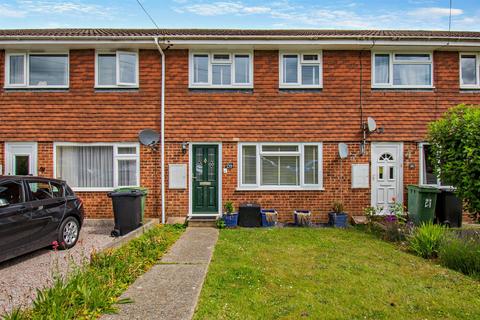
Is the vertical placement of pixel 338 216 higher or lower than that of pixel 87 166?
lower

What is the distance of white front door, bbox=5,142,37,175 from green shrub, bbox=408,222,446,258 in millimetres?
10024

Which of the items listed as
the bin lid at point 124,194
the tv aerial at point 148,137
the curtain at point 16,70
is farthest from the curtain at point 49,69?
the bin lid at point 124,194

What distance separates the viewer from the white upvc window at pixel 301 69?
1045cm

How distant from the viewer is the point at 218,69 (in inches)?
411

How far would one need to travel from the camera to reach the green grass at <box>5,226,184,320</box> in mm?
3736

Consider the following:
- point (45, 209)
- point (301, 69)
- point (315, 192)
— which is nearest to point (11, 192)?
point (45, 209)

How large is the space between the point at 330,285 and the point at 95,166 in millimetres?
7837

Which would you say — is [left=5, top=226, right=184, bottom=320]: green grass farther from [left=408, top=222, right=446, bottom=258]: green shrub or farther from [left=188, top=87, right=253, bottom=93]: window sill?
[left=188, top=87, right=253, bottom=93]: window sill

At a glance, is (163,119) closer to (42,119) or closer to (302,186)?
(42,119)

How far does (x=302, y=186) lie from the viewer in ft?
34.1

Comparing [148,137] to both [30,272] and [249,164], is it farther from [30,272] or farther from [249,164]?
[30,272]

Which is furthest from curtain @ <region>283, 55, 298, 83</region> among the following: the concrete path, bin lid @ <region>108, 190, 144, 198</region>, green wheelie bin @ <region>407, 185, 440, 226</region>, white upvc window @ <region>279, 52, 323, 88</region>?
the concrete path

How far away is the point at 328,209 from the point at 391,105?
358cm

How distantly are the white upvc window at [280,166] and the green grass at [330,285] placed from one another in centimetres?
298
